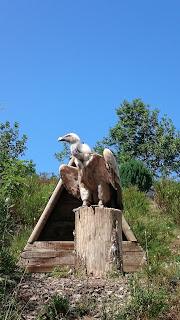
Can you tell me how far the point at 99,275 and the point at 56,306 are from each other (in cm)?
138

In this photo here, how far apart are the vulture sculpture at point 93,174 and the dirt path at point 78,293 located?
1159mm

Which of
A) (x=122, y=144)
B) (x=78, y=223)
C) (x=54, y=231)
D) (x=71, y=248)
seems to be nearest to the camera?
(x=78, y=223)

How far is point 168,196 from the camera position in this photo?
1197 centimetres

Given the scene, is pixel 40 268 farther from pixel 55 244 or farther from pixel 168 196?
pixel 168 196

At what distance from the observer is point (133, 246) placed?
7426 millimetres

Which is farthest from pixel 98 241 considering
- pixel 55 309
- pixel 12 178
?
pixel 55 309

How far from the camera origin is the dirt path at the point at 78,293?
4652 mm

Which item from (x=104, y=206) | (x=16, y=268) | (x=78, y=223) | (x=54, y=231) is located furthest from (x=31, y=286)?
(x=54, y=231)

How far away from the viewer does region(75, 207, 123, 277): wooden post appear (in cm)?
588

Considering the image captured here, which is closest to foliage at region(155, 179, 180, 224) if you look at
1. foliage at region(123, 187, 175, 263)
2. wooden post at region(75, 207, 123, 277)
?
foliage at region(123, 187, 175, 263)

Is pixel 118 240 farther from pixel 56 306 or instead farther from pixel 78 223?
pixel 56 306

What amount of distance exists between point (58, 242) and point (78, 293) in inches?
90.1

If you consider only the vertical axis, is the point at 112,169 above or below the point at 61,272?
above

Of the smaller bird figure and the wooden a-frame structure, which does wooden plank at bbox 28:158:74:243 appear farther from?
the smaller bird figure
